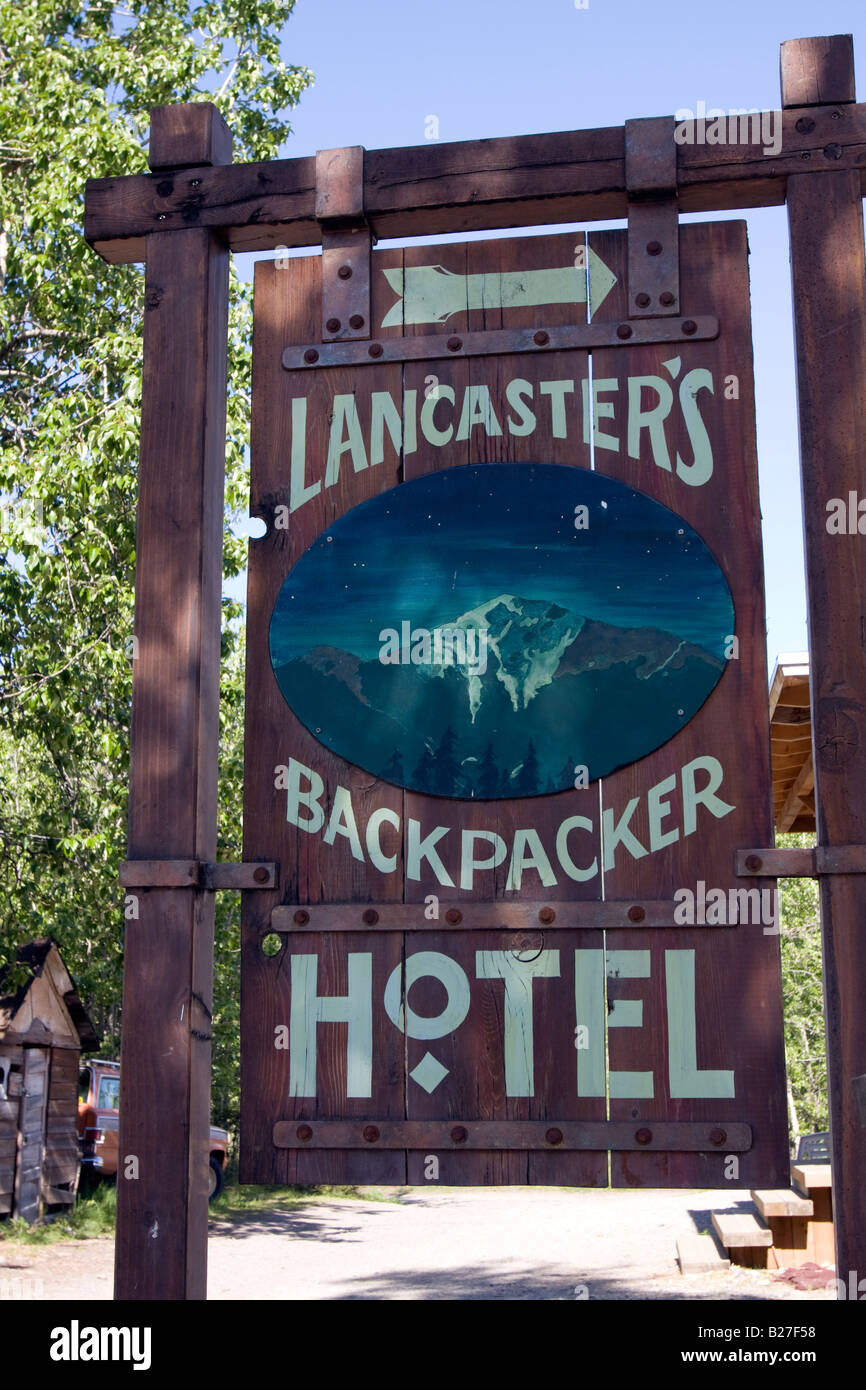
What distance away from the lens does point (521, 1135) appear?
317 centimetres

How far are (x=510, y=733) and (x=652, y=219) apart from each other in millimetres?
1453

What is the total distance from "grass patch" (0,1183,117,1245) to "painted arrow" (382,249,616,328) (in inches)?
538

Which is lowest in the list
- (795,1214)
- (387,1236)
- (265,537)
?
(387,1236)

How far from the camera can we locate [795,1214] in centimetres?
927

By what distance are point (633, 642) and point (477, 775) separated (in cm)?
53

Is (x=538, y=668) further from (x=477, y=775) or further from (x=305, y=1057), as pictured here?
(x=305, y=1057)

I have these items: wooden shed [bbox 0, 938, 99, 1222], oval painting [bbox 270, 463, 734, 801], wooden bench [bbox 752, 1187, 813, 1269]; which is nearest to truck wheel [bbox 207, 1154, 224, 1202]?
wooden shed [bbox 0, 938, 99, 1222]

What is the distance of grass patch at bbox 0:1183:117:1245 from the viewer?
1491 cm

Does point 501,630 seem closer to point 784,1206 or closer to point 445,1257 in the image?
point 784,1206

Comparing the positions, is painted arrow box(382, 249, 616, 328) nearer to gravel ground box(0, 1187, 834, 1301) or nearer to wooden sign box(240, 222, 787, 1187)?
wooden sign box(240, 222, 787, 1187)

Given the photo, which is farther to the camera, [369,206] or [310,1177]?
[369,206]

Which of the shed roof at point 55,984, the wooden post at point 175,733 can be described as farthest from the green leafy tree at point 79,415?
the wooden post at point 175,733
